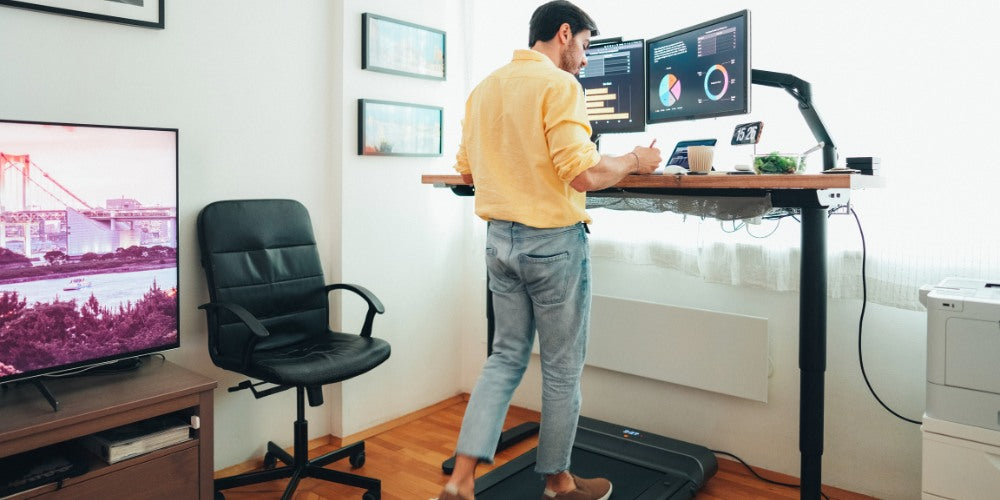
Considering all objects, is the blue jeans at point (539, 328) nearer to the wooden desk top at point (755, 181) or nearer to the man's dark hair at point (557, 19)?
the wooden desk top at point (755, 181)

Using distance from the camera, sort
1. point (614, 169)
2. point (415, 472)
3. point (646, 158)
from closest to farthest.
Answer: point (614, 169)
point (646, 158)
point (415, 472)

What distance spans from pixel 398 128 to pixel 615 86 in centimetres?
100

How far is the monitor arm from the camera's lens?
230 centimetres

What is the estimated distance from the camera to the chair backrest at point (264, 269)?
2529 millimetres

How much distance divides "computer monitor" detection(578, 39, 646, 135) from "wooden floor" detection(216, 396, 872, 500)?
1.37 metres

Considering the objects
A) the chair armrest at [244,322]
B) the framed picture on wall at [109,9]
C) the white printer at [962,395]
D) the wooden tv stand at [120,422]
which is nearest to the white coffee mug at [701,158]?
the white printer at [962,395]

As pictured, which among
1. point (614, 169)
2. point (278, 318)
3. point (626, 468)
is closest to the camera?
point (614, 169)

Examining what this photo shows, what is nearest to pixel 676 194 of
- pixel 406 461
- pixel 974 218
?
pixel 974 218

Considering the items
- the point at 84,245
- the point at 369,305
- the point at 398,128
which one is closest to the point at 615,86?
the point at 398,128

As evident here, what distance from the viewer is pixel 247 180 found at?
110 inches

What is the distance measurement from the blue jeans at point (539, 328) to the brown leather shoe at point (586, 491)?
11cm

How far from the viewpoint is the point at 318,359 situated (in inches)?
95.7

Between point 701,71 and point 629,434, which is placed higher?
point 701,71

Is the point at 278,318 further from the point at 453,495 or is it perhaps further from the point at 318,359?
the point at 453,495
